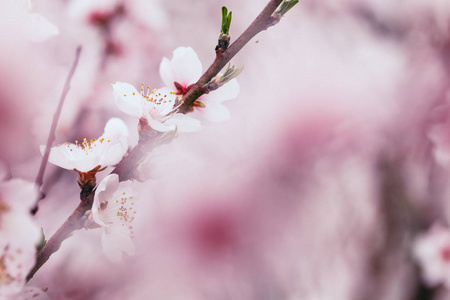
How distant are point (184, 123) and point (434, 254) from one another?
1.09 metres

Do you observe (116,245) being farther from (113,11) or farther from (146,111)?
(113,11)

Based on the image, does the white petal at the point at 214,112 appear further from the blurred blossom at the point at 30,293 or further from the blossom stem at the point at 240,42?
the blurred blossom at the point at 30,293

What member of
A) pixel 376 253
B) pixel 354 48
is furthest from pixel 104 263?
pixel 354 48

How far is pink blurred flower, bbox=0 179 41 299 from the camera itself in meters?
0.22

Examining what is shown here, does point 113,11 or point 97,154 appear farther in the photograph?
point 113,11

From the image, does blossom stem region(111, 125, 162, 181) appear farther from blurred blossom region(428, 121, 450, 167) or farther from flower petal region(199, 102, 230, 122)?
blurred blossom region(428, 121, 450, 167)

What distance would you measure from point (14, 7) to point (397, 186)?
37.3 inches

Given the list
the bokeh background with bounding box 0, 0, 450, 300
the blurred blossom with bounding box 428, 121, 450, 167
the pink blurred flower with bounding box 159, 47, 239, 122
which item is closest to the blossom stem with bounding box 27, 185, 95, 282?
the pink blurred flower with bounding box 159, 47, 239, 122

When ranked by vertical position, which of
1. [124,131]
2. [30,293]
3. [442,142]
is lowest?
[30,293]

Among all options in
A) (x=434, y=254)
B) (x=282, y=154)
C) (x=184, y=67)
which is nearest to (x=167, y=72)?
(x=184, y=67)

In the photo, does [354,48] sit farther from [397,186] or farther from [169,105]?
[169,105]

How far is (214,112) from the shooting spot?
285 millimetres

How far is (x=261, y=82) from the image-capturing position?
91cm

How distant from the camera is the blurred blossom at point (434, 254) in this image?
1.05m
